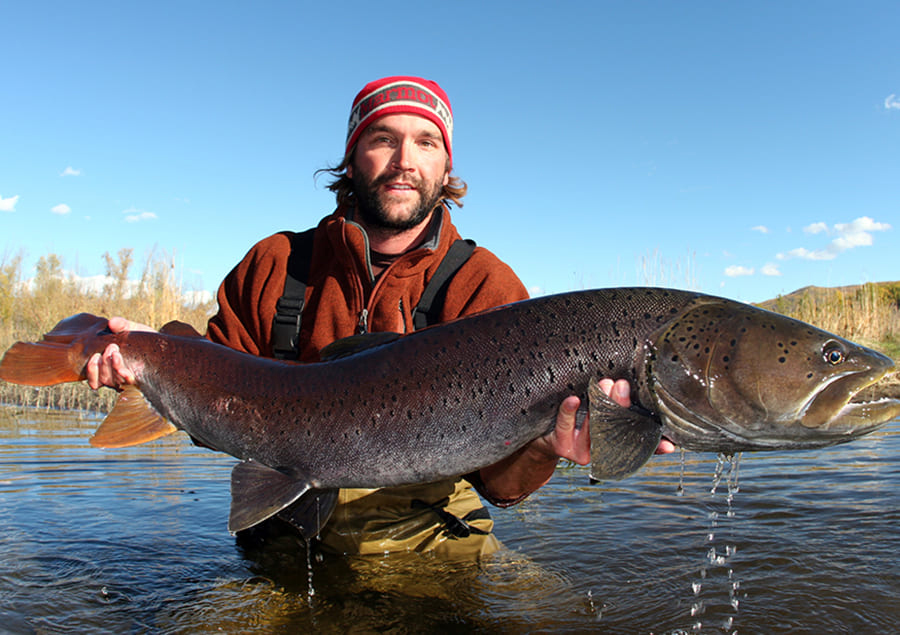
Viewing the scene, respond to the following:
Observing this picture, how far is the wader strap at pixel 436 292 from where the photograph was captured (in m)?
3.80

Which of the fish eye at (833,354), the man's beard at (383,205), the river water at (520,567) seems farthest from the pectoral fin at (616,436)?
the man's beard at (383,205)

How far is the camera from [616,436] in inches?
97.0

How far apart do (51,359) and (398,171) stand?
2.11 metres

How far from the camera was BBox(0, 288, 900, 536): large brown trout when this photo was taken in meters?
2.38

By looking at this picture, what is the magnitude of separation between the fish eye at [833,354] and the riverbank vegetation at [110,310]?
33.1ft

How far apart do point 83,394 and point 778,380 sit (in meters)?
11.1

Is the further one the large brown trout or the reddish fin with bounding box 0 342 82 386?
the reddish fin with bounding box 0 342 82 386

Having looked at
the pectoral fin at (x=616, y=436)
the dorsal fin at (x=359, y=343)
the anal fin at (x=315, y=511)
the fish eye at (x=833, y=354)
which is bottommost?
the anal fin at (x=315, y=511)

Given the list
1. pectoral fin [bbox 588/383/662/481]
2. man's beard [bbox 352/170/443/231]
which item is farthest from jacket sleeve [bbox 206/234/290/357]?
pectoral fin [bbox 588/383/662/481]

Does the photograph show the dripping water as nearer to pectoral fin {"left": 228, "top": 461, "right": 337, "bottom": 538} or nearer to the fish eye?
the fish eye

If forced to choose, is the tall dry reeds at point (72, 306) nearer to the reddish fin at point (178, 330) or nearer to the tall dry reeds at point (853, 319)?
the reddish fin at point (178, 330)

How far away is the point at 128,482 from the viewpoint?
5609 mm

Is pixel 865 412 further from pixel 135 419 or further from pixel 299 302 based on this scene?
pixel 135 419

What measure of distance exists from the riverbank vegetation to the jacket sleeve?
7182 mm
